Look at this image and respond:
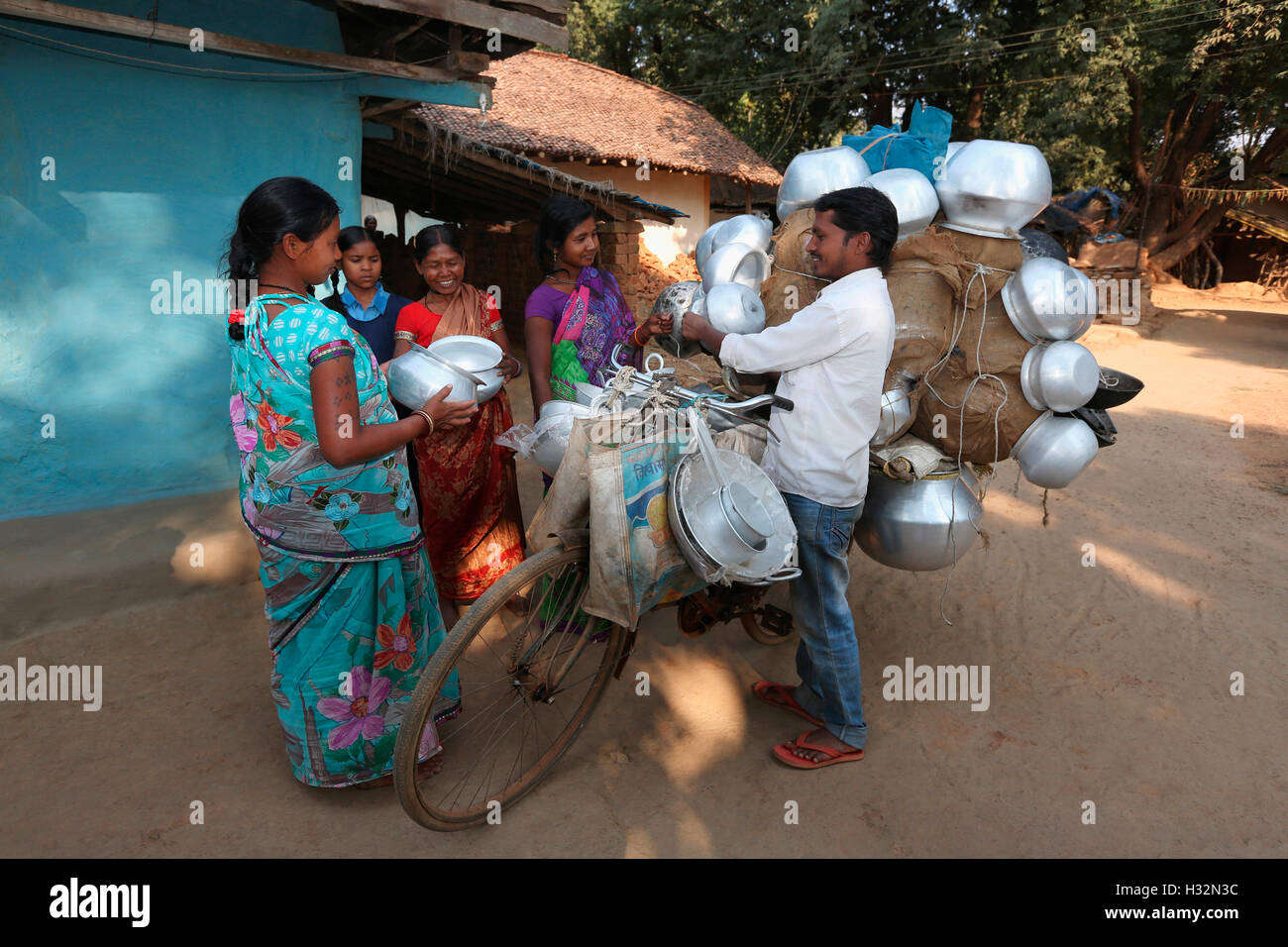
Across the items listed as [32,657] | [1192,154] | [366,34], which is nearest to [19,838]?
[32,657]

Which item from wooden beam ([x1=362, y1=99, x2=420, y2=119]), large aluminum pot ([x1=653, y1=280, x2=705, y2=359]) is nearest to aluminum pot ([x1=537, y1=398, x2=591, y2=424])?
large aluminum pot ([x1=653, y1=280, x2=705, y2=359])

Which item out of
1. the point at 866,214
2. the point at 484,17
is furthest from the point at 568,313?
the point at 484,17

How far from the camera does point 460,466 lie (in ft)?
11.2

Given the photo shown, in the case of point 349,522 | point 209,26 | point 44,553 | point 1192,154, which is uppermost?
point 1192,154

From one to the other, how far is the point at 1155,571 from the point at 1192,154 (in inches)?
698

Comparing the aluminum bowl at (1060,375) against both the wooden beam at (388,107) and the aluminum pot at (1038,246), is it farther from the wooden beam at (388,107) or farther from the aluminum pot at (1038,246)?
the wooden beam at (388,107)

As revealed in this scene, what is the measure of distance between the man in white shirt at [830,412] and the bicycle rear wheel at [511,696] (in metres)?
0.67

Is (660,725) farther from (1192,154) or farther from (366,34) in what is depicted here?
(1192,154)

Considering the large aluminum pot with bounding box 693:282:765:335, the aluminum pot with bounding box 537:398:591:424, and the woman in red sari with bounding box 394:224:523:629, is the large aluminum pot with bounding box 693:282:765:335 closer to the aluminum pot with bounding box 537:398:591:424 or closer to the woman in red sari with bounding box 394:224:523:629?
the aluminum pot with bounding box 537:398:591:424

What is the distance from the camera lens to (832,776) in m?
2.63

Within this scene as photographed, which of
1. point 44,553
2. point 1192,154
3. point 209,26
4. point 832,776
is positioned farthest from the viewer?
point 1192,154

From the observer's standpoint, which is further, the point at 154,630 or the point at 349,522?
the point at 154,630

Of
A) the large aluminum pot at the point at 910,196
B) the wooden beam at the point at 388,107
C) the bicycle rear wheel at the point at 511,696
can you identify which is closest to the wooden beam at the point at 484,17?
the wooden beam at the point at 388,107

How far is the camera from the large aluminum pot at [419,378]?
8.01 ft
